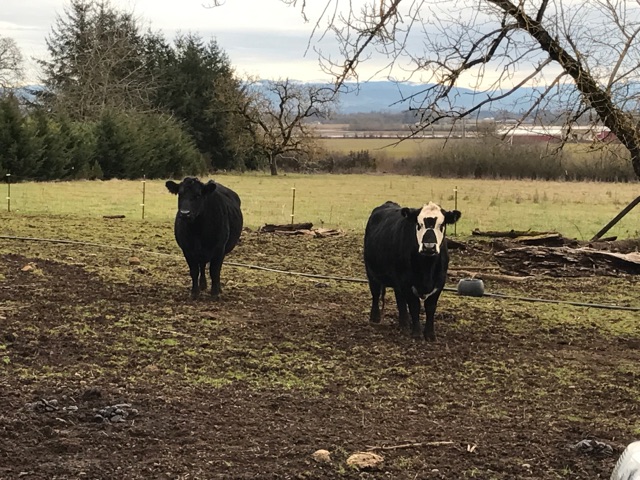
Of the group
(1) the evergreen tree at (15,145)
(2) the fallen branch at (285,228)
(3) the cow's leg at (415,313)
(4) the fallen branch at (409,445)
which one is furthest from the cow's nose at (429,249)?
(1) the evergreen tree at (15,145)

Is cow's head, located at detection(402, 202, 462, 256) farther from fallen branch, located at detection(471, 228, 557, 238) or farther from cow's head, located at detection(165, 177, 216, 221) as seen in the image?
fallen branch, located at detection(471, 228, 557, 238)

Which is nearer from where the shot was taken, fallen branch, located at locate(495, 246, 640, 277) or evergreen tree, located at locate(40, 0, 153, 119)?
fallen branch, located at locate(495, 246, 640, 277)

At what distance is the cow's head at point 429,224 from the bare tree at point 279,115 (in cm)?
4798

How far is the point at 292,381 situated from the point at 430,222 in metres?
2.41

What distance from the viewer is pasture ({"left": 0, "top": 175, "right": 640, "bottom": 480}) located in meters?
4.83

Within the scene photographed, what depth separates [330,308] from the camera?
33.1ft

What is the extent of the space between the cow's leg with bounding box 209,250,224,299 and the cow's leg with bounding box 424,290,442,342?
3.13 meters

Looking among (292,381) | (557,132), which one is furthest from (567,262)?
(292,381)

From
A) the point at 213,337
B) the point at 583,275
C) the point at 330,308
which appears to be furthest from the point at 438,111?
the point at 213,337

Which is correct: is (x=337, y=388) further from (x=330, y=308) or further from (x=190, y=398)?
(x=330, y=308)

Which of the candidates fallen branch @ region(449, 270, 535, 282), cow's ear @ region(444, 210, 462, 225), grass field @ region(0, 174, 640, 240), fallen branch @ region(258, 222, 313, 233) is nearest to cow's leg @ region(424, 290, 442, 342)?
cow's ear @ region(444, 210, 462, 225)

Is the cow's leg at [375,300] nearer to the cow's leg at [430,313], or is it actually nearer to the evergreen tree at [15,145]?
the cow's leg at [430,313]

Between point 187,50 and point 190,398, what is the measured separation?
53.6 m

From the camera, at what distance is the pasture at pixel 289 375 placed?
15.9 feet
